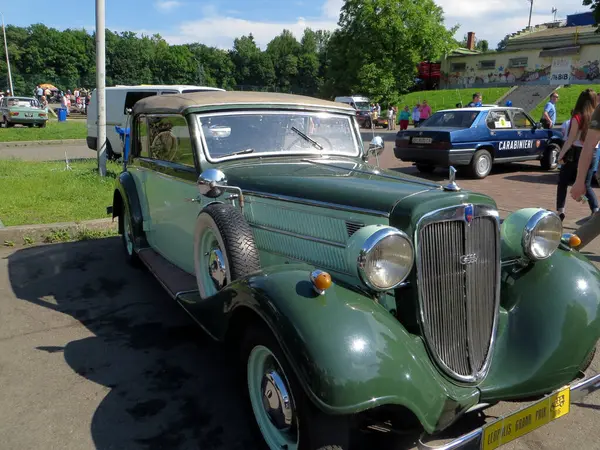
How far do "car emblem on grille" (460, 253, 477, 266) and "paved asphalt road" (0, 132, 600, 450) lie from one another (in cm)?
93

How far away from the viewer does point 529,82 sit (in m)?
38.1

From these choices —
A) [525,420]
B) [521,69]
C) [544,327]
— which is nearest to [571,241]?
[544,327]

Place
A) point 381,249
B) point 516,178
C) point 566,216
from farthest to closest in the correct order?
point 516,178 < point 566,216 < point 381,249

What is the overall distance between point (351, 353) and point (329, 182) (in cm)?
121

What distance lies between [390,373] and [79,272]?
413 centimetres

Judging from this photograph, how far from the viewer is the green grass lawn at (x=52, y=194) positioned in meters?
6.67

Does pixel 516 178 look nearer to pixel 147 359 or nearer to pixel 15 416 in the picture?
pixel 147 359

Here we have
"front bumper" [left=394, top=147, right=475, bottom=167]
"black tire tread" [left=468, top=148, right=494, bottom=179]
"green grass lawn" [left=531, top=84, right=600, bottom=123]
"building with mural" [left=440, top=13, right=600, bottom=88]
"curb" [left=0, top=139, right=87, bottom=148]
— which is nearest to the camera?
"front bumper" [left=394, top=147, right=475, bottom=167]

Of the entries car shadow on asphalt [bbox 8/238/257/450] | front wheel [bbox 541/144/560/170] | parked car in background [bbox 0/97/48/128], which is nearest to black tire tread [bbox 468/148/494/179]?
front wheel [bbox 541/144/560/170]

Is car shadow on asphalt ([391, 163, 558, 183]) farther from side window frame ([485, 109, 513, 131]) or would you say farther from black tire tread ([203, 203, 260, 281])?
black tire tread ([203, 203, 260, 281])

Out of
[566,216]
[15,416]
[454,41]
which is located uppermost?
[454,41]

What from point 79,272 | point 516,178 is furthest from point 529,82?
point 79,272

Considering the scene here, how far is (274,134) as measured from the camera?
3.80 m

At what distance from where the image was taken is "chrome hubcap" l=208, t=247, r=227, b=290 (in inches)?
123
